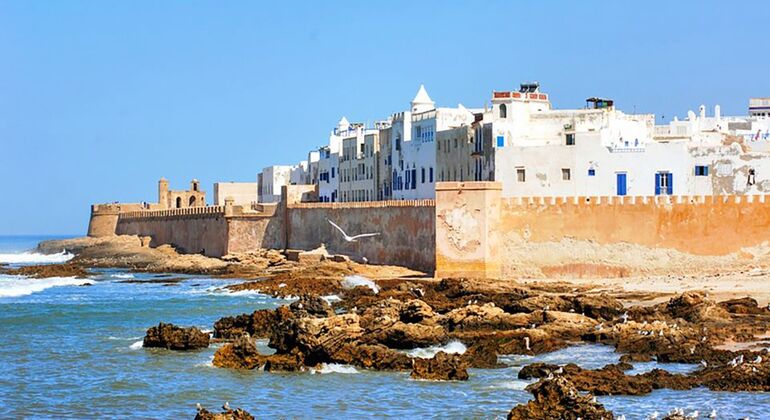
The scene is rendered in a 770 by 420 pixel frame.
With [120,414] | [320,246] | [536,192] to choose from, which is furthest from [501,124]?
[120,414]

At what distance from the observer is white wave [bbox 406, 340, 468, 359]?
22266mm

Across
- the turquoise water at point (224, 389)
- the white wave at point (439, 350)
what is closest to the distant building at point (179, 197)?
the turquoise water at point (224, 389)

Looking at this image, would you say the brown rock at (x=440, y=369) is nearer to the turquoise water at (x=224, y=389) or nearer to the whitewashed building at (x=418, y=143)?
the turquoise water at (x=224, y=389)

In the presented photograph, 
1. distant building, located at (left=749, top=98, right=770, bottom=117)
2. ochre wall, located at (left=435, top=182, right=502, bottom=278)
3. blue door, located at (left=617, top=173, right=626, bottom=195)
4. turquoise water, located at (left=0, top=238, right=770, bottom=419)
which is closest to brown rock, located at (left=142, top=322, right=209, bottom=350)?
turquoise water, located at (left=0, top=238, right=770, bottom=419)

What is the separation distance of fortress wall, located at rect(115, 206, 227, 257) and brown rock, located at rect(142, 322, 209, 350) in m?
26.9

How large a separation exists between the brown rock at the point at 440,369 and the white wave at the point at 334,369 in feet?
4.24

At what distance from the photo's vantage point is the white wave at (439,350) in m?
22.3

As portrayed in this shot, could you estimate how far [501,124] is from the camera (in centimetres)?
4388

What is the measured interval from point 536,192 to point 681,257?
6.77m

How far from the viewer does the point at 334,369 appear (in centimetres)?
2064

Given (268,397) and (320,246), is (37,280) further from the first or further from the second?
(268,397)

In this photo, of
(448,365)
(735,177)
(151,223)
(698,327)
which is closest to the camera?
(448,365)

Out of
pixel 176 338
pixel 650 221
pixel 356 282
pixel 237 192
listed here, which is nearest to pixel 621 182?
pixel 650 221

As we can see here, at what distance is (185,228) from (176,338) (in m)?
33.9
